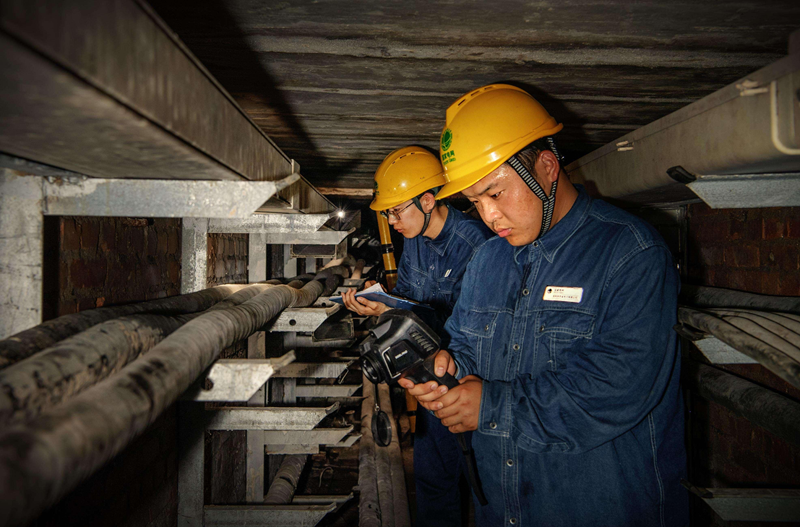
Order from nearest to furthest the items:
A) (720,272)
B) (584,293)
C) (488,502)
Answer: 1. (584,293)
2. (488,502)
3. (720,272)

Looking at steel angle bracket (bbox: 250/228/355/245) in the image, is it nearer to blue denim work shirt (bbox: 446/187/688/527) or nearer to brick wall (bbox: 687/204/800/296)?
blue denim work shirt (bbox: 446/187/688/527)

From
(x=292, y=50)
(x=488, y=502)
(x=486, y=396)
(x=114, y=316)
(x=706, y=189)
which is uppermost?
(x=292, y=50)

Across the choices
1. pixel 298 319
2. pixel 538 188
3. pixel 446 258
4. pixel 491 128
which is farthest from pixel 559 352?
pixel 446 258

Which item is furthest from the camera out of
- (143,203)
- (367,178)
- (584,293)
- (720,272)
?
(367,178)

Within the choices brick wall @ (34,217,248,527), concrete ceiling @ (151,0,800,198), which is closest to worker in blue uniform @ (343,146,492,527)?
concrete ceiling @ (151,0,800,198)

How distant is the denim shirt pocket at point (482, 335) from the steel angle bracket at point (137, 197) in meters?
0.87

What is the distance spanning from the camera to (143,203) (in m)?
0.87

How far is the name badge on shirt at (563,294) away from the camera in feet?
3.75

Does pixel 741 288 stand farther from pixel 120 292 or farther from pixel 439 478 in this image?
pixel 120 292

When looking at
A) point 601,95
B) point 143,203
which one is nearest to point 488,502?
point 143,203

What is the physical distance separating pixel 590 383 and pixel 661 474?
37 cm

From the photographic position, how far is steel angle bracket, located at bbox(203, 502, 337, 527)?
6.56 feet

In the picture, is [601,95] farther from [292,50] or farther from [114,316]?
[114,316]

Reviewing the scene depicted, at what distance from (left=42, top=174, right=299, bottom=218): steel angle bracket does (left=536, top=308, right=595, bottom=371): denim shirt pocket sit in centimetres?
90
